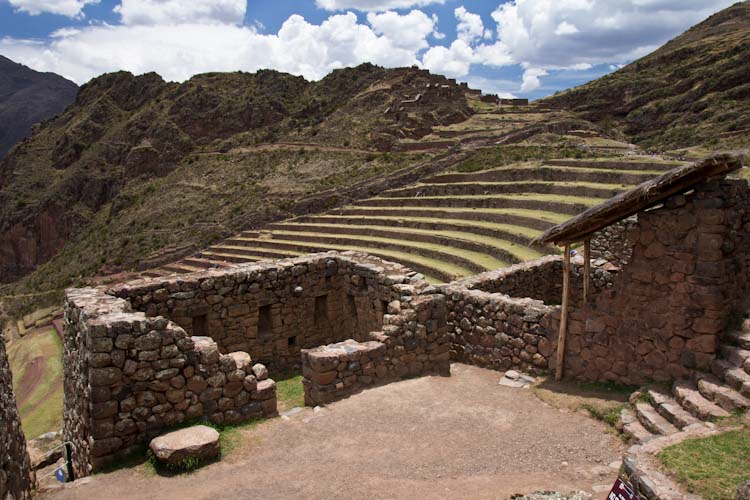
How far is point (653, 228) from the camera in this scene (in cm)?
649

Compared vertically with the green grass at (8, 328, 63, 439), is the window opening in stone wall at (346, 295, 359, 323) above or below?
above

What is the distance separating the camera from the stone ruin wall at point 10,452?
14.1 feet

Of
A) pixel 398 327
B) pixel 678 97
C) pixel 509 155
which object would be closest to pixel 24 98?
pixel 509 155

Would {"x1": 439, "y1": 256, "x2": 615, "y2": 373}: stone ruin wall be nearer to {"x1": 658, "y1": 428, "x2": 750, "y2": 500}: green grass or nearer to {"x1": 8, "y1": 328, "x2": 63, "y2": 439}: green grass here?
{"x1": 658, "y1": 428, "x2": 750, "y2": 500}: green grass

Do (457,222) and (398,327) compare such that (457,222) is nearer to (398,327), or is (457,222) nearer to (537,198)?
(537,198)

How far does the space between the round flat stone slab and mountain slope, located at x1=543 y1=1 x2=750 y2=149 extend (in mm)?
26732

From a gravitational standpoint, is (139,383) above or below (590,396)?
above

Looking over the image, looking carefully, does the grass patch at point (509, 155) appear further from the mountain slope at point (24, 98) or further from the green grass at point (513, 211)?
the mountain slope at point (24, 98)

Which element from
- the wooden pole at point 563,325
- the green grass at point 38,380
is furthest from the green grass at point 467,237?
the green grass at point 38,380

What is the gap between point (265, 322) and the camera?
30.3ft

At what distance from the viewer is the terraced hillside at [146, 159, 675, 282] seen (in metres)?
16.6

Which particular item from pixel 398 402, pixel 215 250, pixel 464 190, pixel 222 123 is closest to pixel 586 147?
pixel 464 190

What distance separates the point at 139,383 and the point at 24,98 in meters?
121

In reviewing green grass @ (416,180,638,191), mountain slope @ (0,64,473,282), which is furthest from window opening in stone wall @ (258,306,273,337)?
mountain slope @ (0,64,473,282)
